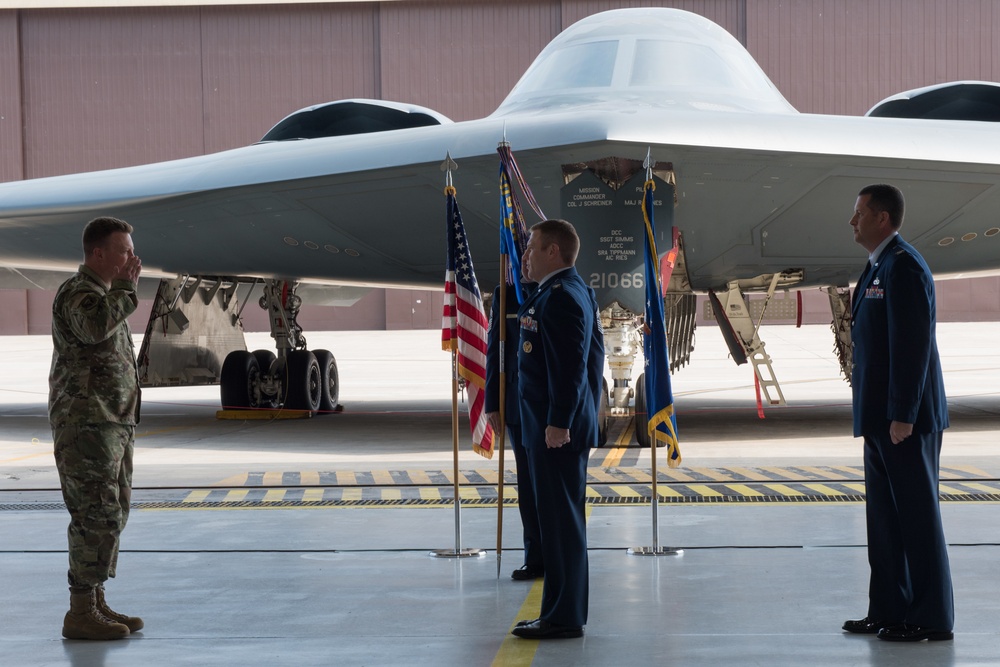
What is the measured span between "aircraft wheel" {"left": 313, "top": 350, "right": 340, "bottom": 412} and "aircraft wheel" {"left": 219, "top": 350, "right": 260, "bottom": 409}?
31.3 inches

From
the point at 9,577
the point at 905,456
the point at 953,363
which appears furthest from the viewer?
the point at 953,363

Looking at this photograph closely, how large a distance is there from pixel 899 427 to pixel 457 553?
2512mm

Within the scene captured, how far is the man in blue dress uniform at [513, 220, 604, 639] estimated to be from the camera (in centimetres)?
450

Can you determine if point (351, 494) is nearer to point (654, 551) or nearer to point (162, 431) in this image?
point (654, 551)

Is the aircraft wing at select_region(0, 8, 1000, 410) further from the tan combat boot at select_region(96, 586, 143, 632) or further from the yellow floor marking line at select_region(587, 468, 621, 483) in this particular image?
the tan combat boot at select_region(96, 586, 143, 632)

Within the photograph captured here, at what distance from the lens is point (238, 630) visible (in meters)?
4.58

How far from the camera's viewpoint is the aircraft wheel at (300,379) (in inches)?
557

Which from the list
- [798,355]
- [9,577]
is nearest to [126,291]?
[9,577]

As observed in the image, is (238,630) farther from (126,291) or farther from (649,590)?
(649,590)

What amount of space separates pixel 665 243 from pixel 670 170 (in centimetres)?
64

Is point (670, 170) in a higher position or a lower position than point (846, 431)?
higher

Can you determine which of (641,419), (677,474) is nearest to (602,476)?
(677,474)

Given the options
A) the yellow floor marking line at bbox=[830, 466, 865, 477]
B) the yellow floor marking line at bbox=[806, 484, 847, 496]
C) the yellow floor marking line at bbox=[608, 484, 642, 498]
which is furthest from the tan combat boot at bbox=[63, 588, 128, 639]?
the yellow floor marking line at bbox=[830, 466, 865, 477]

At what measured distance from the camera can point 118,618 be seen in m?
4.59
